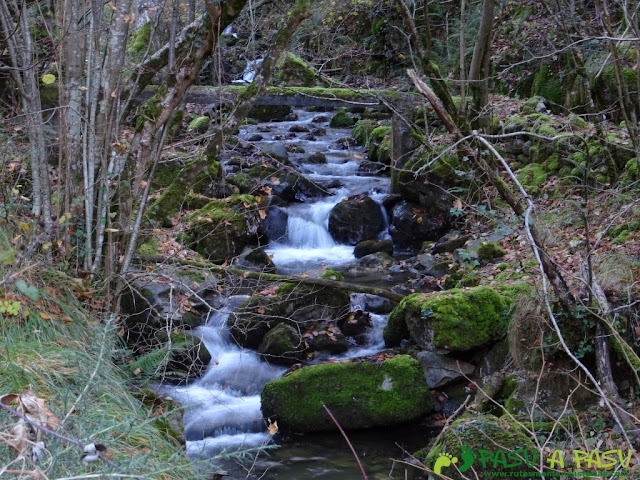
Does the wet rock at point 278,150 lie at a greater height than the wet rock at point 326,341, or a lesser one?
greater

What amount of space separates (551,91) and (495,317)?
8.66 m

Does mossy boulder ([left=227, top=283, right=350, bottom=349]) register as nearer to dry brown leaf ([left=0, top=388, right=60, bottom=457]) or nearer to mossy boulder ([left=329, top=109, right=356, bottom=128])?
dry brown leaf ([left=0, top=388, right=60, bottom=457])

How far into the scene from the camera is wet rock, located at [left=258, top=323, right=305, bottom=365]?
740 cm

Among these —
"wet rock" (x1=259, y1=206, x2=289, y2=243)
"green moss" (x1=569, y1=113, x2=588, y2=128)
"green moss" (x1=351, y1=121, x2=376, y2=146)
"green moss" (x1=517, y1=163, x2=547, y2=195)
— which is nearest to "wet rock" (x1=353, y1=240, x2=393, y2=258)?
"wet rock" (x1=259, y1=206, x2=289, y2=243)

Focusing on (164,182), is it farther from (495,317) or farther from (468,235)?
(495,317)

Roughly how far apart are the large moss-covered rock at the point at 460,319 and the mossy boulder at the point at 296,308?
4.22ft

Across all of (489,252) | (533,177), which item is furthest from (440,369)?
(533,177)

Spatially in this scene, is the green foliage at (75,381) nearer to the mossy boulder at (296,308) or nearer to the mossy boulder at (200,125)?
the mossy boulder at (296,308)

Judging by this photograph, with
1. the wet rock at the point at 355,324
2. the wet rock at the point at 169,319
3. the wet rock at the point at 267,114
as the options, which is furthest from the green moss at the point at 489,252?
the wet rock at the point at 267,114

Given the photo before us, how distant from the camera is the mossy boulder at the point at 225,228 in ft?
33.0

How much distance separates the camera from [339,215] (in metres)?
12.5

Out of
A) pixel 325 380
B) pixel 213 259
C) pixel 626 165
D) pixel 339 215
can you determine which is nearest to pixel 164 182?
pixel 213 259

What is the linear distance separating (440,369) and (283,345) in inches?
75.3

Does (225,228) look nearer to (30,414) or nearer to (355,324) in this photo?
(355,324)
